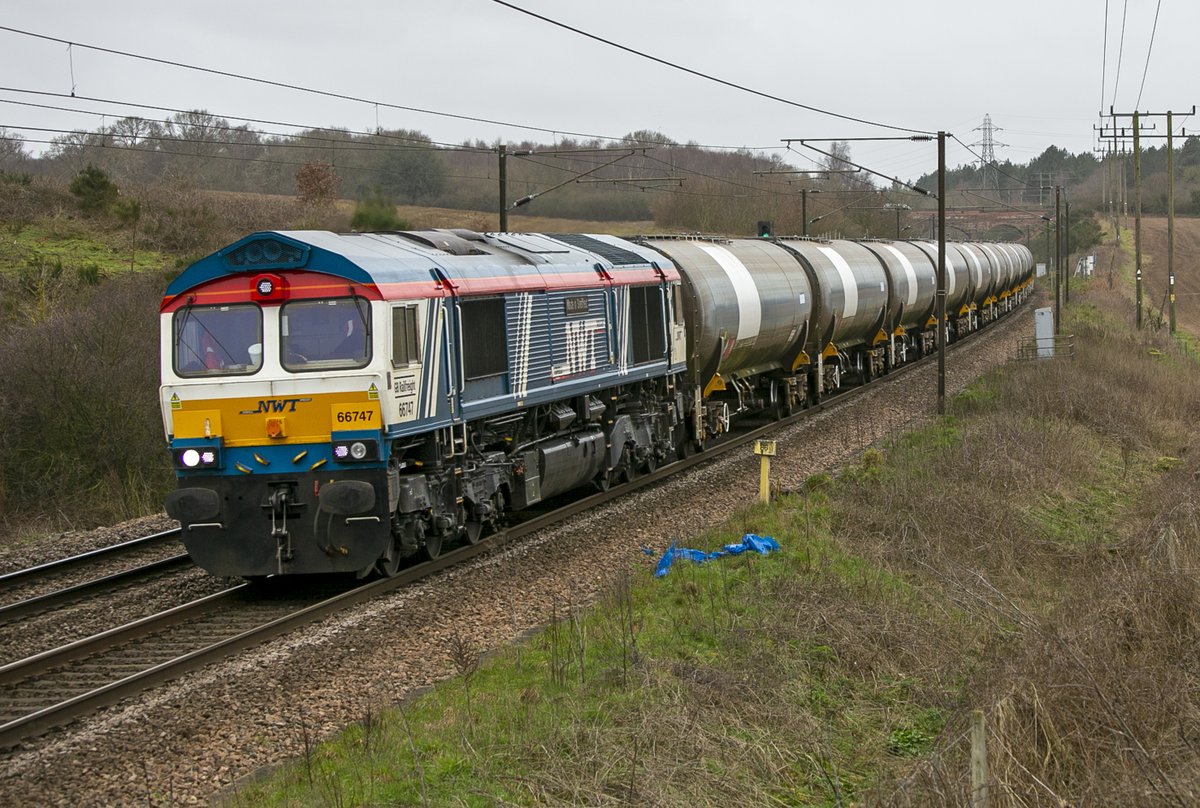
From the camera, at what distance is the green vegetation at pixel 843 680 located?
674 centimetres

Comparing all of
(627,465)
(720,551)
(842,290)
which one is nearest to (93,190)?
(842,290)

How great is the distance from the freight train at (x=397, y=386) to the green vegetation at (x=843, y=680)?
7.09 ft

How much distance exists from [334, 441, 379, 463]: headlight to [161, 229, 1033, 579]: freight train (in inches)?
0.6

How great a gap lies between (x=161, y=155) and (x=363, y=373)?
30840 millimetres

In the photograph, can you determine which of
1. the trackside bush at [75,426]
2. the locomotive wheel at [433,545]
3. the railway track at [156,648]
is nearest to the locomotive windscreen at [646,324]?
the railway track at [156,648]

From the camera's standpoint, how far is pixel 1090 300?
205 feet

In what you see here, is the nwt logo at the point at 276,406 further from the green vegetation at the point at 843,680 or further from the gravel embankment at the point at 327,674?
the green vegetation at the point at 843,680

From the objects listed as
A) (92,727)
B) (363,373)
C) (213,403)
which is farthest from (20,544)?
(92,727)

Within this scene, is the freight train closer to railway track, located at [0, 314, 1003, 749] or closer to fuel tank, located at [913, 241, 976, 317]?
railway track, located at [0, 314, 1003, 749]

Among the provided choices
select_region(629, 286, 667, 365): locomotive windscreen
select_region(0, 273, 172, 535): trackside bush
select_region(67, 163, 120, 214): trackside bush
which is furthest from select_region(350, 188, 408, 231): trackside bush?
select_region(67, 163, 120, 214): trackside bush

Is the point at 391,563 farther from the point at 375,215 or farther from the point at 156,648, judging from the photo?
the point at 375,215

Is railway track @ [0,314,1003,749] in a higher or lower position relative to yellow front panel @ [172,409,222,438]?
lower

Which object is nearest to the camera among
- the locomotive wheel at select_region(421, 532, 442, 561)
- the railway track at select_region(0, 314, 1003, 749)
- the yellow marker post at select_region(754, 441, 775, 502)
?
the railway track at select_region(0, 314, 1003, 749)

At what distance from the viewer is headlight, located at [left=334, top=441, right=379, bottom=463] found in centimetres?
1144
